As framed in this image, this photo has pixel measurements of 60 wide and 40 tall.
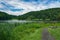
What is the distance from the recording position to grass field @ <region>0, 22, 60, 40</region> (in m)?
8.98

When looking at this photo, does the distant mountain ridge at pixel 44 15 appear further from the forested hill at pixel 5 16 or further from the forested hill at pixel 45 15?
the forested hill at pixel 5 16

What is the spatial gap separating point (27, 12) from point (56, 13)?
108cm

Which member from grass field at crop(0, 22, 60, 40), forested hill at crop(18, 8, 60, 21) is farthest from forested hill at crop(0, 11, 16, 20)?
forested hill at crop(18, 8, 60, 21)

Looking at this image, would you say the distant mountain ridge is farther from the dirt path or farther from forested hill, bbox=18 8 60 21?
the dirt path

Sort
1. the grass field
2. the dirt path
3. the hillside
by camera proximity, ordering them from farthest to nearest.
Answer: the dirt path, the hillside, the grass field

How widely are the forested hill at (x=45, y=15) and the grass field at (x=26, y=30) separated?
151mm

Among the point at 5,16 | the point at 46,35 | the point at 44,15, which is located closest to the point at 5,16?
the point at 5,16

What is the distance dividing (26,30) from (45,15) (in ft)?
4.21

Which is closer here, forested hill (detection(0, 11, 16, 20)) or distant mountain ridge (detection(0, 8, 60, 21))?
forested hill (detection(0, 11, 16, 20))

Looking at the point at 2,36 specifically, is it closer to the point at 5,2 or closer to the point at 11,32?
the point at 11,32

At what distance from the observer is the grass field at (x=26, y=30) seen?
8.98 m

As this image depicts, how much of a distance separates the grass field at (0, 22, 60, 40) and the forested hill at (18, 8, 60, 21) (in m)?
0.15

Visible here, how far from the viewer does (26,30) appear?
36.0 ft

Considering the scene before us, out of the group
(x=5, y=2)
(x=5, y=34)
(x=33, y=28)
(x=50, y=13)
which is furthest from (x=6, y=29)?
(x=33, y=28)
